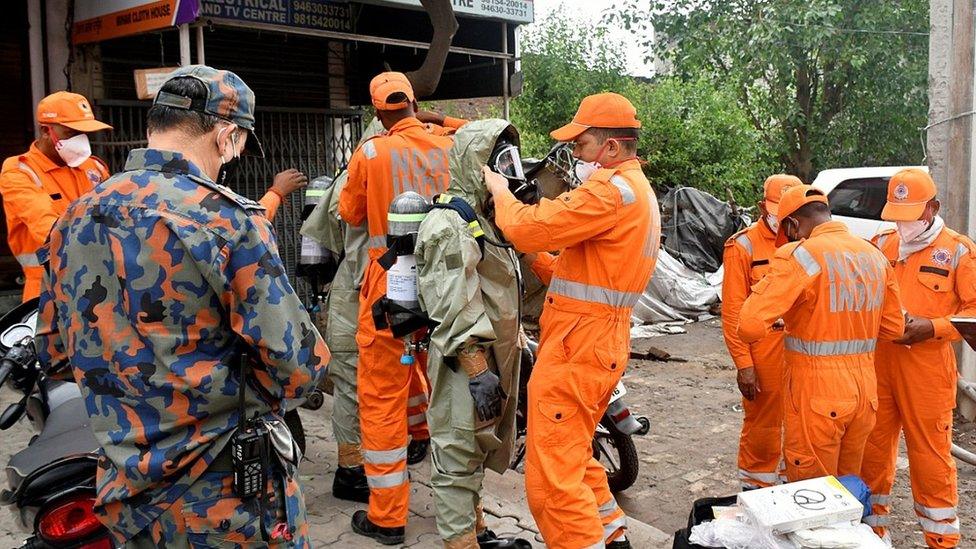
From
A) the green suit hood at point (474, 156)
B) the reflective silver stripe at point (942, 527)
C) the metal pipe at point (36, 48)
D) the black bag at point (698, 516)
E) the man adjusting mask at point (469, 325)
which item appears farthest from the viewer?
the metal pipe at point (36, 48)

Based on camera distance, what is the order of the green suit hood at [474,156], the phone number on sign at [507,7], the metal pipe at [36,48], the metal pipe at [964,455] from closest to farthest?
the green suit hood at [474,156]
the metal pipe at [964,455]
the metal pipe at [36,48]
the phone number on sign at [507,7]

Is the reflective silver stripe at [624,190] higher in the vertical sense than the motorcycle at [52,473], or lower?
higher

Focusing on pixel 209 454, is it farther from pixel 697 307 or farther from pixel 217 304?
pixel 697 307

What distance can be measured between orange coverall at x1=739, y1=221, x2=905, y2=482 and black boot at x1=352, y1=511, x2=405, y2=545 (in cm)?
183

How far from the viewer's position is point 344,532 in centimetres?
431

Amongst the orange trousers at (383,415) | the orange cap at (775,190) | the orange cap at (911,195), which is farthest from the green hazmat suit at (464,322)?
the orange cap at (911,195)

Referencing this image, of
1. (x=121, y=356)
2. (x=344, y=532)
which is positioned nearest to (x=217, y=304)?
(x=121, y=356)

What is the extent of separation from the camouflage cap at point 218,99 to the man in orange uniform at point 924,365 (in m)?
3.25

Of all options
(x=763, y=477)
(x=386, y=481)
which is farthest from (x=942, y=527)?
(x=386, y=481)

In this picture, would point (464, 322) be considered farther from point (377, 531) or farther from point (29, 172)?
point (29, 172)

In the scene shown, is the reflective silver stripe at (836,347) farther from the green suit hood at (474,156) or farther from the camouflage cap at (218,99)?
the camouflage cap at (218,99)

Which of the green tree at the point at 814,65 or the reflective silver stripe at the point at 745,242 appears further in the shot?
the green tree at the point at 814,65

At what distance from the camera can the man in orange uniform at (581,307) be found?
Answer: 11.2ft

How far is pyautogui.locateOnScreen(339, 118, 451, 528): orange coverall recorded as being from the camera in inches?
163
